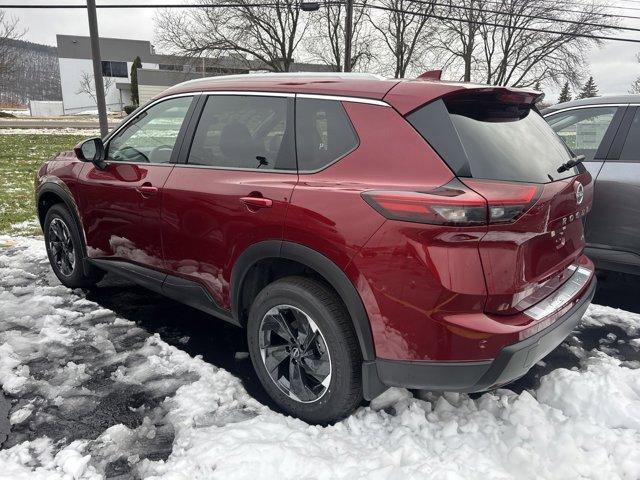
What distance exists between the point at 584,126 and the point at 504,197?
9.71ft

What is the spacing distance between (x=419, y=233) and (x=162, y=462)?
1.64 metres

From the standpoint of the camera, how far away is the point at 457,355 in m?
2.14

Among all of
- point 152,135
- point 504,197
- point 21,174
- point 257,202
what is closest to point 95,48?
point 21,174

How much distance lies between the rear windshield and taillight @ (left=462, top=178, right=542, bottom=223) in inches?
2.7

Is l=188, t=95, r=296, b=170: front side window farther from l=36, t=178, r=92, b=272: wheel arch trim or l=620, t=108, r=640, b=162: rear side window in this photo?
l=620, t=108, r=640, b=162: rear side window

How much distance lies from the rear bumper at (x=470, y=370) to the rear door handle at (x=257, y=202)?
966 mm

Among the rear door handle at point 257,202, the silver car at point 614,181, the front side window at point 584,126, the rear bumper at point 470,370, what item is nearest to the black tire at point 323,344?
the rear bumper at point 470,370

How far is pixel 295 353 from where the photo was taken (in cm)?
270

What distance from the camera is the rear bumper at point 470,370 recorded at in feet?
7.05

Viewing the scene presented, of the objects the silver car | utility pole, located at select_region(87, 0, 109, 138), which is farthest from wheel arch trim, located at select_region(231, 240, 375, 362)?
utility pole, located at select_region(87, 0, 109, 138)

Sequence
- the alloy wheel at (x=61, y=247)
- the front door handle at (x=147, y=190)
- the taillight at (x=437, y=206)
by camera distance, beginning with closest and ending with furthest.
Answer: the taillight at (x=437, y=206) < the front door handle at (x=147, y=190) < the alloy wheel at (x=61, y=247)

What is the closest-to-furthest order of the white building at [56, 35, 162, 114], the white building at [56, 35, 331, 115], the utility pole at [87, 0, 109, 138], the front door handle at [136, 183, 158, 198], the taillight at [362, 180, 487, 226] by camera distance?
the taillight at [362, 180, 487, 226] < the front door handle at [136, 183, 158, 198] < the utility pole at [87, 0, 109, 138] < the white building at [56, 35, 331, 115] < the white building at [56, 35, 162, 114]

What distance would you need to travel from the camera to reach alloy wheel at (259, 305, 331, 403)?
2.58 meters

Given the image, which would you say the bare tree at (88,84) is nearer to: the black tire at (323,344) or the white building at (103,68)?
the white building at (103,68)
